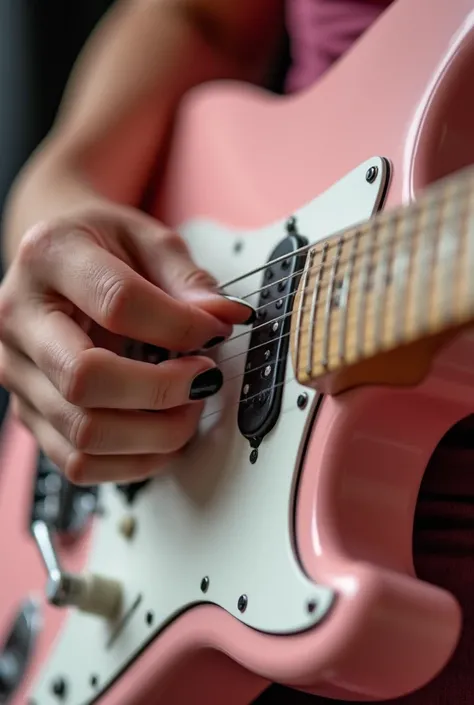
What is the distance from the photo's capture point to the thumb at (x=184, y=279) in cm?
51

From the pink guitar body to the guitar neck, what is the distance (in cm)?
3

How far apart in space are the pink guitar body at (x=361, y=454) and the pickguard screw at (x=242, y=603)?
11 millimetres

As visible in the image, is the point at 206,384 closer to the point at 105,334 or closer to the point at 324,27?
the point at 105,334

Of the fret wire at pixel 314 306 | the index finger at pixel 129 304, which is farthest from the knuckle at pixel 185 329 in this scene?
the fret wire at pixel 314 306

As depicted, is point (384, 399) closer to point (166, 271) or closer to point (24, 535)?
point (166, 271)

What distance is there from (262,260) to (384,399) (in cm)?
16

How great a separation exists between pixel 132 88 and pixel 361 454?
1.71 ft

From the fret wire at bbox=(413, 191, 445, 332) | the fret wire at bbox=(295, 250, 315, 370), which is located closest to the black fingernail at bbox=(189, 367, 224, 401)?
the fret wire at bbox=(295, 250, 315, 370)

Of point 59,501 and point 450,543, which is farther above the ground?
point 450,543

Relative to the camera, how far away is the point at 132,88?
0.80 meters

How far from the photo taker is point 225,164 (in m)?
0.65

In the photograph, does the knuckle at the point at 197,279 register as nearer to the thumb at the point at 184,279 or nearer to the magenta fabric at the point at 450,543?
the thumb at the point at 184,279

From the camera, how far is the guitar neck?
310 mm

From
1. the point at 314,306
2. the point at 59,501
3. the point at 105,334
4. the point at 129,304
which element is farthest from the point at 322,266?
the point at 59,501
